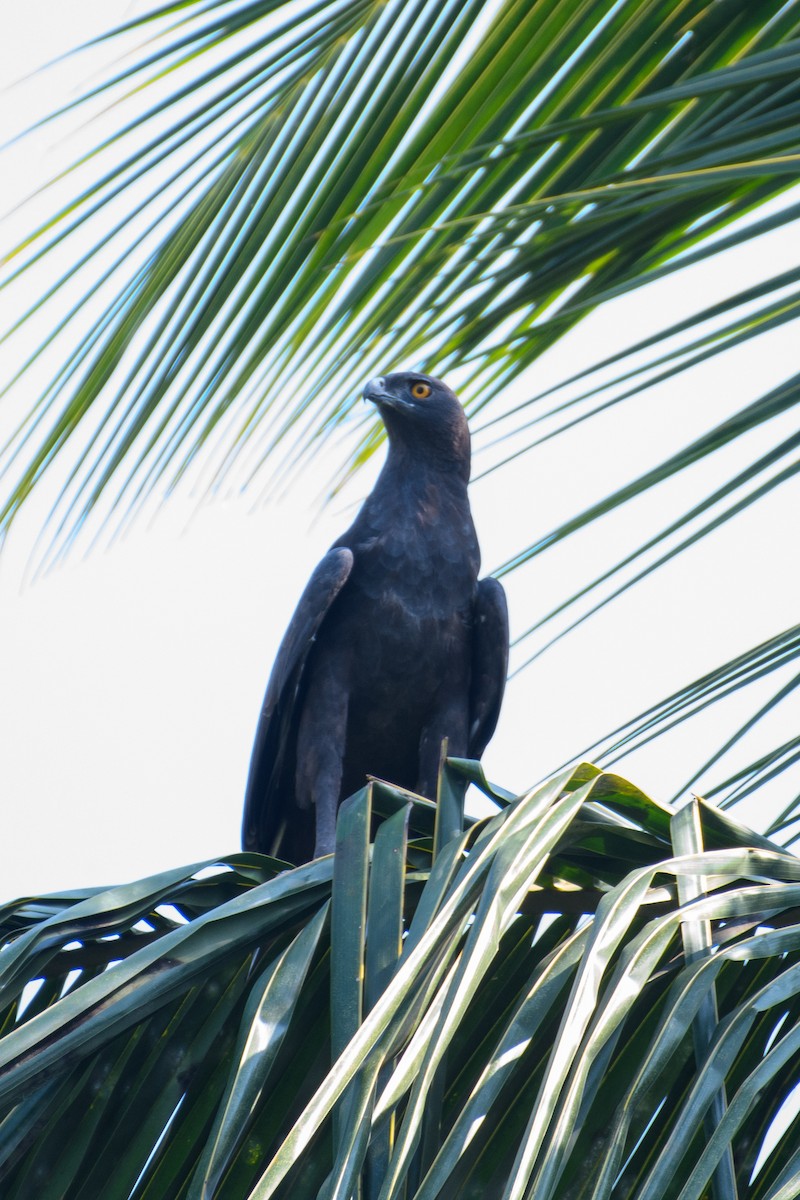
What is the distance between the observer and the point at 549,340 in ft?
7.65

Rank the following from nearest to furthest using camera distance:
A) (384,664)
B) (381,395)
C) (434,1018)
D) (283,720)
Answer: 1. (434,1018)
2. (384,664)
3. (283,720)
4. (381,395)

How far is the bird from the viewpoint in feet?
13.2

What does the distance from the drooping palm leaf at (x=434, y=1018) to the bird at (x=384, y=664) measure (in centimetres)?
204

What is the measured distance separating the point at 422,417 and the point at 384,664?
82cm

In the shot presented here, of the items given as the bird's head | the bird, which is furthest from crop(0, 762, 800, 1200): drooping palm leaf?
the bird's head

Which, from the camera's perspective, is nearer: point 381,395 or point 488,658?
point 488,658

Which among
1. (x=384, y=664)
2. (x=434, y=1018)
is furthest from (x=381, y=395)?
(x=434, y=1018)

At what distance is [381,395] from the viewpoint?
4367mm

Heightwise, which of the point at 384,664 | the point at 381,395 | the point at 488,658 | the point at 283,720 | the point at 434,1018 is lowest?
the point at 434,1018

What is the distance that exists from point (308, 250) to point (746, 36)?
3.12 ft

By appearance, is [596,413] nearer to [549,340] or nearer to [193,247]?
[549,340]

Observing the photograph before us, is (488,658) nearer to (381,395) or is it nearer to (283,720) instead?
(283,720)

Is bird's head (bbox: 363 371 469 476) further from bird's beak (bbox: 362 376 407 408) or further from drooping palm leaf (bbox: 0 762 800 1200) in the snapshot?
drooping palm leaf (bbox: 0 762 800 1200)

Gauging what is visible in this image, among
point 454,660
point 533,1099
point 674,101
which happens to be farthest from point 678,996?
point 454,660
